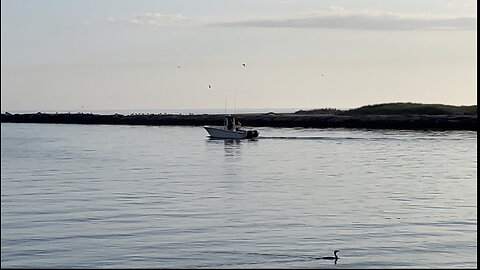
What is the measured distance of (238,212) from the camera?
27516 millimetres

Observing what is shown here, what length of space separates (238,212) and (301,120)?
3535 inches

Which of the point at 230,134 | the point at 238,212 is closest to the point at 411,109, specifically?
the point at 230,134

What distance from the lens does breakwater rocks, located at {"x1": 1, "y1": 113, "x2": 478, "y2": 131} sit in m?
103

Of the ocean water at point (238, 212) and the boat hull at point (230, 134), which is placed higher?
the boat hull at point (230, 134)

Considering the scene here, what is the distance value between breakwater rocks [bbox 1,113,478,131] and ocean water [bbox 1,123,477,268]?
159 ft

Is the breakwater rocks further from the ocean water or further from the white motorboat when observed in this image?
the ocean water

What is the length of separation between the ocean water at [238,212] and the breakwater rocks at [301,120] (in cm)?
4838

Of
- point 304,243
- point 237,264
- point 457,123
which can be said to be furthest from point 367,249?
point 457,123

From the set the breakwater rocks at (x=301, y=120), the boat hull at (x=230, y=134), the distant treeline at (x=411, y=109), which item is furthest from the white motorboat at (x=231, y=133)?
the distant treeline at (x=411, y=109)

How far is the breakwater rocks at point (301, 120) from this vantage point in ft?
336

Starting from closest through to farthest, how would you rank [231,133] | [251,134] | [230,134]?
1. [251,134]
2. [231,133]
3. [230,134]

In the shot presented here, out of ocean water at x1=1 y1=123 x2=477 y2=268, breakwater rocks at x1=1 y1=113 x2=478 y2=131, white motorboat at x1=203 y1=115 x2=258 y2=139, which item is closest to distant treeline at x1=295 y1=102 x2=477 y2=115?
breakwater rocks at x1=1 y1=113 x2=478 y2=131

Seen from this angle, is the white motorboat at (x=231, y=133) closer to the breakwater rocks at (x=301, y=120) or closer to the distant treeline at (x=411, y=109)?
the breakwater rocks at (x=301, y=120)

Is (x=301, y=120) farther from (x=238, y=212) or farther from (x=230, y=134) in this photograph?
(x=238, y=212)
